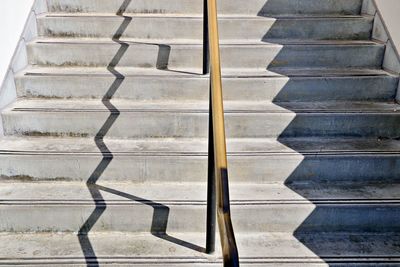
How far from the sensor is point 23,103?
201 cm

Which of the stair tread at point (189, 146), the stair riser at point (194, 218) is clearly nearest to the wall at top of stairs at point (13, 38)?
the stair tread at point (189, 146)

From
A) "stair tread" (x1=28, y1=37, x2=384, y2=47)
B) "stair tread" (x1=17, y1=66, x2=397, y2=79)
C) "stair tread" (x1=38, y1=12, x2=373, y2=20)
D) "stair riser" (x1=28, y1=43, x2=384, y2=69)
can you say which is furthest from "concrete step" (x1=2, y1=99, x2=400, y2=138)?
"stair tread" (x1=38, y1=12, x2=373, y2=20)

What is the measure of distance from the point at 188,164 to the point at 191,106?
35cm

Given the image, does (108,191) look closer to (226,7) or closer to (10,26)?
(10,26)

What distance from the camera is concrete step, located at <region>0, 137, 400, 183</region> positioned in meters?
1.79

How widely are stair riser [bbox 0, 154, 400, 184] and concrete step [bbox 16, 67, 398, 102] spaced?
17.0 inches

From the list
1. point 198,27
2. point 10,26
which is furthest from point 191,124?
point 10,26

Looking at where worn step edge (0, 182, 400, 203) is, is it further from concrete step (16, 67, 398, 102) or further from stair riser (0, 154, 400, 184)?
concrete step (16, 67, 398, 102)

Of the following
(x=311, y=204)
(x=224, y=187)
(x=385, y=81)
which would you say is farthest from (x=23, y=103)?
(x=385, y=81)

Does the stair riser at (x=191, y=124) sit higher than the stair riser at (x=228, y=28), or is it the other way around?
the stair riser at (x=228, y=28)

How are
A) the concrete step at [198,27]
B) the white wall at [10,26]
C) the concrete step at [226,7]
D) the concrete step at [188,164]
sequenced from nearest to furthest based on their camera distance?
1. the concrete step at [188,164]
2. the white wall at [10,26]
3. the concrete step at [198,27]
4. the concrete step at [226,7]

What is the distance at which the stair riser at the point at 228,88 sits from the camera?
2066 millimetres

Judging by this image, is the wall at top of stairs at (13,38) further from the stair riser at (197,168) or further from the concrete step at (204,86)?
the stair riser at (197,168)

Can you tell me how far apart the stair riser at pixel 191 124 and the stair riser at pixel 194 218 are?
445 mm
